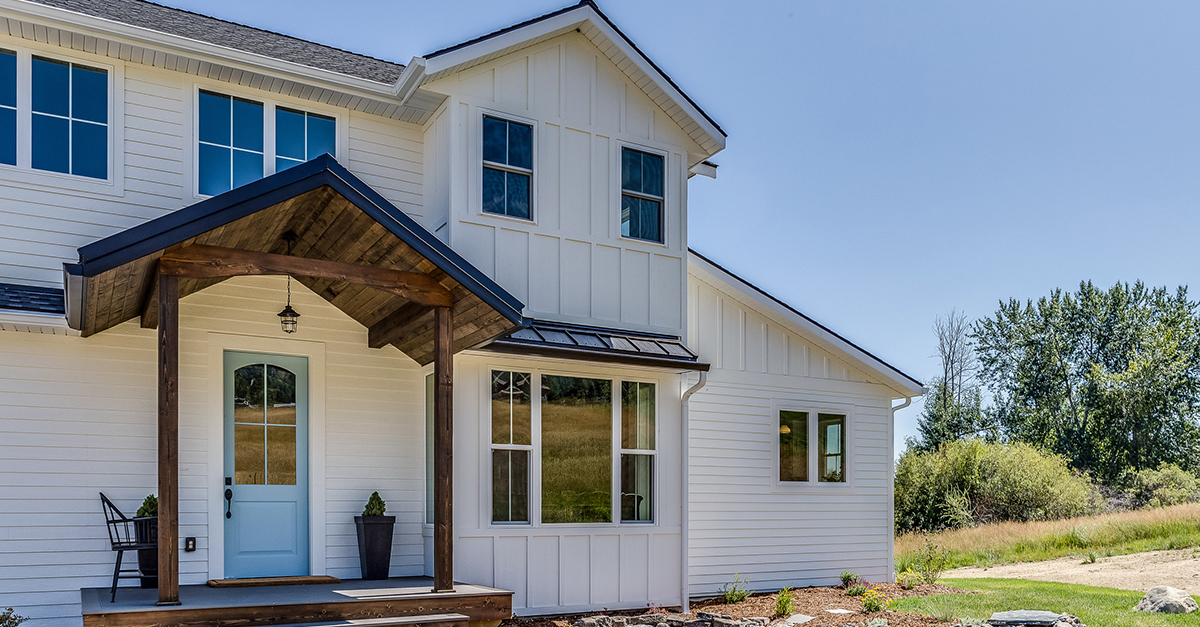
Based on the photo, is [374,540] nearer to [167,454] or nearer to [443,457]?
[443,457]

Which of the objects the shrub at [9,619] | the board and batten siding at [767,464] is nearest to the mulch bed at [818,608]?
the board and batten siding at [767,464]

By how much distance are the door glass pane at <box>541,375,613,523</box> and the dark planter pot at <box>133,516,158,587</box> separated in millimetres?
3660

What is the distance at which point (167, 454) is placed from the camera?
6.44 meters

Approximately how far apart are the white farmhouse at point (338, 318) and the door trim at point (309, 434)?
24 millimetres

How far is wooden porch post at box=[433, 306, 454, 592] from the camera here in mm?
7625

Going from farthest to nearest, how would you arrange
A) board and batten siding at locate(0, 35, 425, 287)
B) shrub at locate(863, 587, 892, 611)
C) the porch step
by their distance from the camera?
shrub at locate(863, 587, 892, 611), board and batten siding at locate(0, 35, 425, 287), the porch step

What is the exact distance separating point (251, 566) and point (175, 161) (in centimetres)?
385

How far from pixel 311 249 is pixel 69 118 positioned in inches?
95.7

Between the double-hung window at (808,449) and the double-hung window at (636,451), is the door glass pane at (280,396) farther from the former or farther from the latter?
the double-hung window at (808,449)

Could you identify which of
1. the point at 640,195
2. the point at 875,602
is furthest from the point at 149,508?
the point at 875,602

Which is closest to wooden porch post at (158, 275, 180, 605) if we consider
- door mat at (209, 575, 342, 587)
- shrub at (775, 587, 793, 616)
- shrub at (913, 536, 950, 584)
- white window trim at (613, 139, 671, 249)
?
door mat at (209, 575, 342, 587)

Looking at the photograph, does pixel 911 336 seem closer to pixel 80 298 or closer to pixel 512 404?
pixel 512 404

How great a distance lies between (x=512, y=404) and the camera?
955cm

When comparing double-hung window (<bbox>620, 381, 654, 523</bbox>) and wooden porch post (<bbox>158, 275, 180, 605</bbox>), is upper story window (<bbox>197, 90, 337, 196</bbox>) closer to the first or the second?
wooden porch post (<bbox>158, 275, 180, 605</bbox>)
